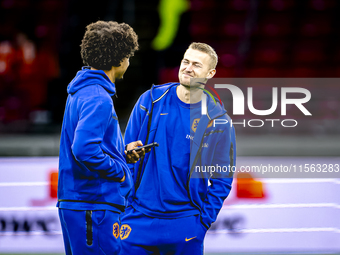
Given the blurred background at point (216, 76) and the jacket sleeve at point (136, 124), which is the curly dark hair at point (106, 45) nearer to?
the jacket sleeve at point (136, 124)

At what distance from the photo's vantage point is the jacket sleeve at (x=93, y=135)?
156 centimetres

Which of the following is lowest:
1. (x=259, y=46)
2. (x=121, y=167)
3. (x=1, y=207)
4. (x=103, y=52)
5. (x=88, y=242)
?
(x=1, y=207)

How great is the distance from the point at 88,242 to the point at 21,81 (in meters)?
4.27

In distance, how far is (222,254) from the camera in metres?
3.14

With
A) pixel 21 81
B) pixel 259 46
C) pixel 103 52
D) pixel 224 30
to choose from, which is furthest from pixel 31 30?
pixel 103 52

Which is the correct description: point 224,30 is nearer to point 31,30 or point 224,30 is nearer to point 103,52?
point 31,30

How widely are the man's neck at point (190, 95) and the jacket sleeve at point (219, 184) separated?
0.24 m

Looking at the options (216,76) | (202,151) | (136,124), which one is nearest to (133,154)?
(136,124)

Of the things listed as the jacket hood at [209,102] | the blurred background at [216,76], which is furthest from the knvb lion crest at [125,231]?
the blurred background at [216,76]

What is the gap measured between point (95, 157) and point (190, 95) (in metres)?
0.72

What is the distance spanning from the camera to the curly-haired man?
1631 millimetres

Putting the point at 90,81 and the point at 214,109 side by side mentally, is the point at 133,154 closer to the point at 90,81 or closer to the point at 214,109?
the point at 90,81

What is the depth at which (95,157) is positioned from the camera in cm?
158

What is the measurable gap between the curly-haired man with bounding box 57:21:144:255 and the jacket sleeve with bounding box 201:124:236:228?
0.51m
